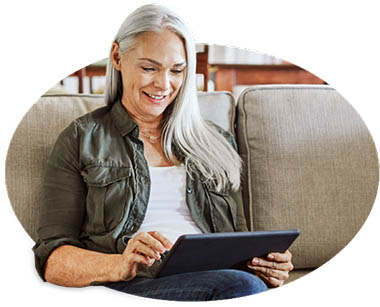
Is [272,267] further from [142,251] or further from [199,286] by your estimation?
[142,251]

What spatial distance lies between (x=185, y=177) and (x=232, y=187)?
0.13m

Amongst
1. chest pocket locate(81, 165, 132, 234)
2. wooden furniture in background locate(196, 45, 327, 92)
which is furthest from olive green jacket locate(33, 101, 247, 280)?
wooden furniture in background locate(196, 45, 327, 92)

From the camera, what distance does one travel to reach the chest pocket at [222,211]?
1251 millimetres

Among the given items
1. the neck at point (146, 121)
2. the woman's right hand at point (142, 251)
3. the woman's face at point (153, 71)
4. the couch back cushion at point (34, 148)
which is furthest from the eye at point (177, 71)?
the woman's right hand at point (142, 251)

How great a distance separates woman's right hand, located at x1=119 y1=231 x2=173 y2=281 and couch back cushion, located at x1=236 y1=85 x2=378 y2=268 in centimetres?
37

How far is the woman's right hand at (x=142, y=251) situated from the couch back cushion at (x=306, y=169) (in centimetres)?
37

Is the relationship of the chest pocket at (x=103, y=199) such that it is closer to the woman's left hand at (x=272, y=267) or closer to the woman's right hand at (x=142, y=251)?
the woman's right hand at (x=142, y=251)

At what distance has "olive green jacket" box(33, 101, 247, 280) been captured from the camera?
1.14m

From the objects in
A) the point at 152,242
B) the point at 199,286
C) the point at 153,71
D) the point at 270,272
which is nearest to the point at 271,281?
the point at 270,272

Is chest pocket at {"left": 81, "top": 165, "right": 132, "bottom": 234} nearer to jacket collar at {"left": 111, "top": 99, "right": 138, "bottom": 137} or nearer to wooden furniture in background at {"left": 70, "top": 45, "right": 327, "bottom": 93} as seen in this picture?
jacket collar at {"left": 111, "top": 99, "right": 138, "bottom": 137}

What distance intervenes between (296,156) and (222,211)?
0.89ft

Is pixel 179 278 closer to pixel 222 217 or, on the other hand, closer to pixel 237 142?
pixel 222 217

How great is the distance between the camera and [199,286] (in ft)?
3.50

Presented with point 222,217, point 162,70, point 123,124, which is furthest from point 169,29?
point 222,217
